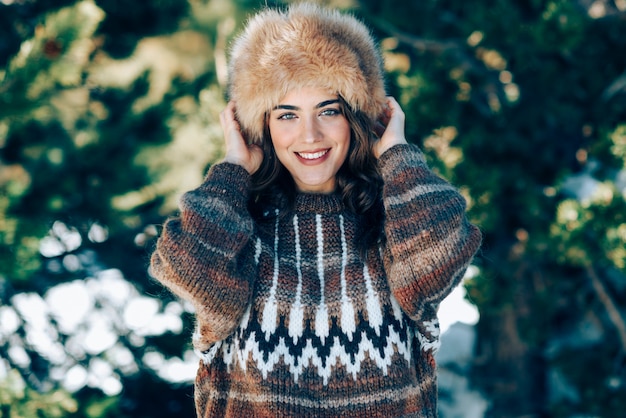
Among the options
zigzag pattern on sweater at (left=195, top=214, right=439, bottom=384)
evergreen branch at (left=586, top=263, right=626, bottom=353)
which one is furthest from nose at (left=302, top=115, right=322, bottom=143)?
evergreen branch at (left=586, top=263, right=626, bottom=353)

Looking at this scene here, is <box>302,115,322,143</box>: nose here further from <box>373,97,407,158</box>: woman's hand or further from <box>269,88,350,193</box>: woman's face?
<box>373,97,407,158</box>: woman's hand

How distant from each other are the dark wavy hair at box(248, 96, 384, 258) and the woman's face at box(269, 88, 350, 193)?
65 millimetres

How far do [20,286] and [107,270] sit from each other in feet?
1.70

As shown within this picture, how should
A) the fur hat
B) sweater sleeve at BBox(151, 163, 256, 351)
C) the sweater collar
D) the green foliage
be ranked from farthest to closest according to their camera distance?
the green foliage
the sweater collar
the fur hat
sweater sleeve at BBox(151, 163, 256, 351)

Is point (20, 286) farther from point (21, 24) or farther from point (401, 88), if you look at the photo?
point (401, 88)

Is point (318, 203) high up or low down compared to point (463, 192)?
down

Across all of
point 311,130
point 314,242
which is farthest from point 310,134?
point 314,242

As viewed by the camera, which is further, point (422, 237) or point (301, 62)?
point (301, 62)

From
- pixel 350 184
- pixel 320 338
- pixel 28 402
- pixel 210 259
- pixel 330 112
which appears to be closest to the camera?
pixel 210 259

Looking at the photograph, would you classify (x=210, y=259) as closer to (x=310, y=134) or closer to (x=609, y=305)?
(x=310, y=134)

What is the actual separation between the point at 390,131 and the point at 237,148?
0.53m

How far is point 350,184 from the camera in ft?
7.06

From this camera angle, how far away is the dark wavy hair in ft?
6.94

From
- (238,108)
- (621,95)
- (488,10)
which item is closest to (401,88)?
(488,10)
